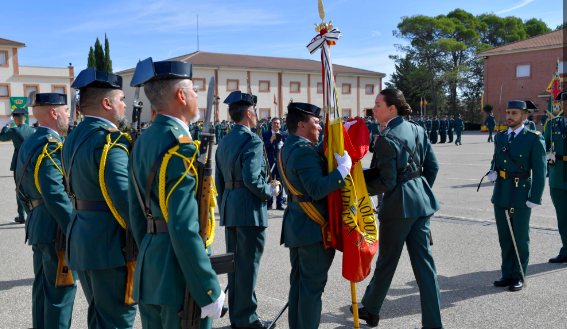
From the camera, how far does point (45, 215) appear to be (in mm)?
4043

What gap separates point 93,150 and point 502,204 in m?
4.52

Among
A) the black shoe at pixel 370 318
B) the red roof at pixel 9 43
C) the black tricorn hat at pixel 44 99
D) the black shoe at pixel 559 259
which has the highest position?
the red roof at pixel 9 43

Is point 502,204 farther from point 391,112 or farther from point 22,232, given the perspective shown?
point 22,232

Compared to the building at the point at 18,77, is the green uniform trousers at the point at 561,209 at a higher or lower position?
lower

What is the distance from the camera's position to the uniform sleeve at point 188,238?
2.25 metres

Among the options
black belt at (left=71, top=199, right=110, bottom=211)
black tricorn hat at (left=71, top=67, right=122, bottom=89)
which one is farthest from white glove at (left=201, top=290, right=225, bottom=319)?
black tricorn hat at (left=71, top=67, right=122, bottom=89)

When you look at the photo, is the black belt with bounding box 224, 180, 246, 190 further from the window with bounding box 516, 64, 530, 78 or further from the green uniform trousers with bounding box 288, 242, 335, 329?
the window with bounding box 516, 64, 530, 78

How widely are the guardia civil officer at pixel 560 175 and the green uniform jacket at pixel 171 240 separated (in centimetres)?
535

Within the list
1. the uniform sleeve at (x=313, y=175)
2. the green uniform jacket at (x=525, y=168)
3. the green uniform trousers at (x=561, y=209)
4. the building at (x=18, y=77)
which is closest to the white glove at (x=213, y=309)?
the uniform sleeve at (x=313, y=175)

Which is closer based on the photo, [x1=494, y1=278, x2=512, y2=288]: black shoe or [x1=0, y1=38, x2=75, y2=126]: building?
[x1=494, y1=278, x2=512, y2=288]: black shoe

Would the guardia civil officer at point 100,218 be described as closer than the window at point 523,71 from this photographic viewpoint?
Yes

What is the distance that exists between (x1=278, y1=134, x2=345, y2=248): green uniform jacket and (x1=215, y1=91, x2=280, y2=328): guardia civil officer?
798 millimetres

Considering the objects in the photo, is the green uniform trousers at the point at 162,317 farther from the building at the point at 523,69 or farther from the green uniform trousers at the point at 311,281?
the building at the point at 523,69

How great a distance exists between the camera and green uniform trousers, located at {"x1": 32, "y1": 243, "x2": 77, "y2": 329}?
3.87 meters
